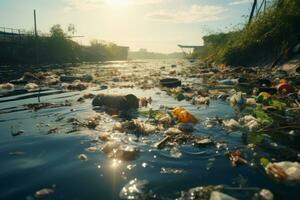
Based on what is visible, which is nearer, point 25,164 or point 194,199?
point 194,199

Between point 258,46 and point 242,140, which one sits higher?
point 258,46

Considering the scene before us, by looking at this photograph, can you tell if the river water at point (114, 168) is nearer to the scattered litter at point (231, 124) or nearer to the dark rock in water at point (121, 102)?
the scattered litter at point (231, 124)

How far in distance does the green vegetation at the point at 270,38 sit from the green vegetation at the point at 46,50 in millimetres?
25024

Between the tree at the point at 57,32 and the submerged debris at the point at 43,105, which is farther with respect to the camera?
the tree at the point at 57,32

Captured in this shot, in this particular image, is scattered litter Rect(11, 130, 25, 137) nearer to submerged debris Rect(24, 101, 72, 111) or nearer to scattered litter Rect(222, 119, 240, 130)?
submerged debris Rect(24, 101, 72, 111)

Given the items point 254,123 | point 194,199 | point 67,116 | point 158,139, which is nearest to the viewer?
point 194,199

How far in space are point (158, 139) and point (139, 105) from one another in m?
2.93

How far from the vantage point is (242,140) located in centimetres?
424

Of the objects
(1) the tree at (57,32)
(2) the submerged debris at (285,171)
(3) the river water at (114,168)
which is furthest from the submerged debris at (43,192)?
(1) the tree at (57,32)

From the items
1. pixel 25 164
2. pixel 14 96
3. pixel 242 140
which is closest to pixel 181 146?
pixel 242 140

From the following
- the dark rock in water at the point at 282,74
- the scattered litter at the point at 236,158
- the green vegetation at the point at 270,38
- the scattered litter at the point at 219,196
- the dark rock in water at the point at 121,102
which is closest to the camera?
the scattered litter at the point at 219,196

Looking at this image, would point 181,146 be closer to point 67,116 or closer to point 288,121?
point 288,121

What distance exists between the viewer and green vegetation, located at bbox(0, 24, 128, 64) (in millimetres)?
40053

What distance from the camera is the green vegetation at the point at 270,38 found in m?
15.4
